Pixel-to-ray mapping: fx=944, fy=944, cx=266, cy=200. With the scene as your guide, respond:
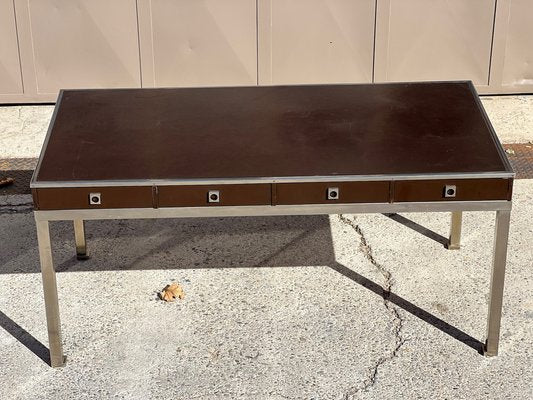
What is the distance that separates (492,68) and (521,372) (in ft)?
13.6

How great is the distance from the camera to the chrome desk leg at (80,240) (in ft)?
19.7

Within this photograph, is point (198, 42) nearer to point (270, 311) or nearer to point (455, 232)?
point (455, 232)

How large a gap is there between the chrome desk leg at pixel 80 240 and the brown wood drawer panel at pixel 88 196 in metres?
1.29

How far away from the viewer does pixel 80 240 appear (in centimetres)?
608

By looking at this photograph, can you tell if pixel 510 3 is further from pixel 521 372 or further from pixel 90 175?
pixel 90 175

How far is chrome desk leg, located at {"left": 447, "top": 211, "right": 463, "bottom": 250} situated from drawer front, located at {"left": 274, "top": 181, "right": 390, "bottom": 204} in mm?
1467

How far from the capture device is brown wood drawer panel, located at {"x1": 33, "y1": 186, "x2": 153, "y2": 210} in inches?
184

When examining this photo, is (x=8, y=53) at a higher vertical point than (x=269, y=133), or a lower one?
lower

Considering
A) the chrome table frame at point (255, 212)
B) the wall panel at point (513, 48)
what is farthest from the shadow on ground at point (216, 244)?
the wall panel at point (513, 48)

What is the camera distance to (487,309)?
5.51 meters

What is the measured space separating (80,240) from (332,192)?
6.72ft

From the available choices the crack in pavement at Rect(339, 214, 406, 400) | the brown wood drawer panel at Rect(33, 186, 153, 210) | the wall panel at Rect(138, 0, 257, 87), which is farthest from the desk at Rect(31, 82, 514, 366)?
the wall panel at Rect(138, 0, 257, 87)

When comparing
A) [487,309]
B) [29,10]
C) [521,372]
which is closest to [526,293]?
[487,309]

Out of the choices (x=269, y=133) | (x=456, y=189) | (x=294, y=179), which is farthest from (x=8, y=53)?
(x=456, y=189)
